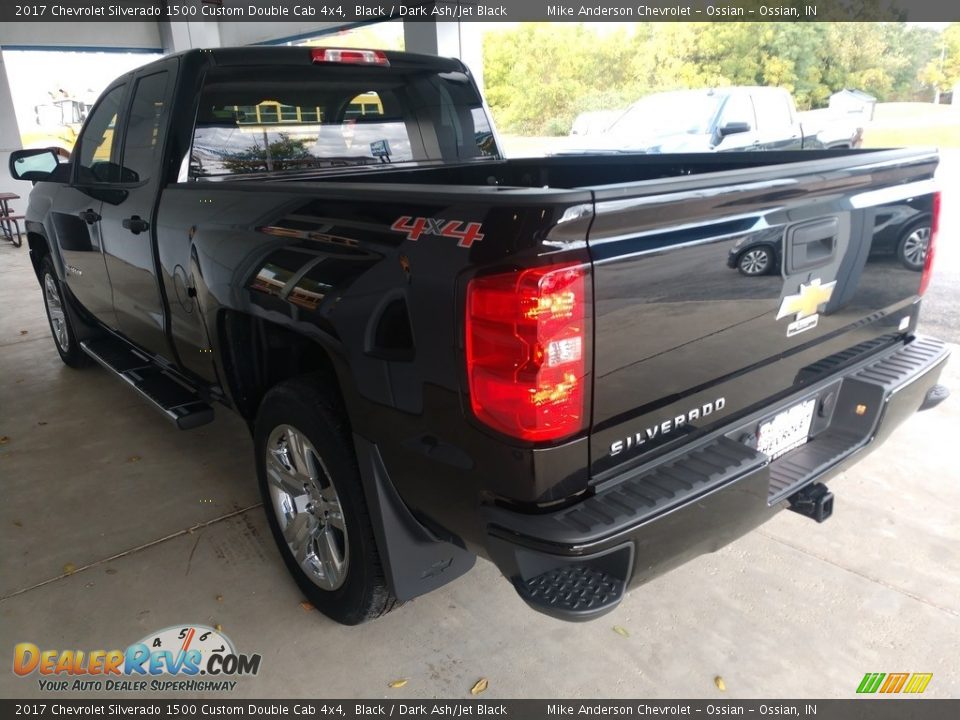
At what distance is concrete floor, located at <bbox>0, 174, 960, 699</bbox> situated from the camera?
2.32 m

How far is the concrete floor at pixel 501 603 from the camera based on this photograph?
2318mm

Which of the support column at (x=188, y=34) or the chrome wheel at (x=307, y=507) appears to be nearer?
the chrome wheel at (x=307, y=507)

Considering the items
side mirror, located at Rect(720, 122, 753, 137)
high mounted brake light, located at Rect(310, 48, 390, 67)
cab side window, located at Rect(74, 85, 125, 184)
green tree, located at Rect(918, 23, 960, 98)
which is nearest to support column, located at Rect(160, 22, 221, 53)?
side mirror, located at Rect(720, 122, 753, 137)

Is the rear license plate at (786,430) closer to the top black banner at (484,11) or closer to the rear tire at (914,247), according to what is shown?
the rear tire at (914,247)

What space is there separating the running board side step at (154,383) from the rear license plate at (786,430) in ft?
7.66

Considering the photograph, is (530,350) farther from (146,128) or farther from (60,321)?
(60,321)

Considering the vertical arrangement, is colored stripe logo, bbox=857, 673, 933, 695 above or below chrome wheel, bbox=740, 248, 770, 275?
below

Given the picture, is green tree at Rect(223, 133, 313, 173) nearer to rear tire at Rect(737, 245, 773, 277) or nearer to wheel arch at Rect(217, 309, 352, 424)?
wheel arch at Rect(217, 309, 352, 424)

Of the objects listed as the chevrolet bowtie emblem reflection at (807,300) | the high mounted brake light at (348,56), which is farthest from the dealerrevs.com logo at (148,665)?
the high mounted brake light at (348,56)

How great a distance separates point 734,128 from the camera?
8656 millimetres

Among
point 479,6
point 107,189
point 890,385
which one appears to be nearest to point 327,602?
point 890,385

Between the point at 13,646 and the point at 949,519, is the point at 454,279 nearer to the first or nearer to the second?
the point at 13,646

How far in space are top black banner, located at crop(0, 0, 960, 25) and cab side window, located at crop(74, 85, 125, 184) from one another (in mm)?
6354

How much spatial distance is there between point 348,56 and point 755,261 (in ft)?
7.37
